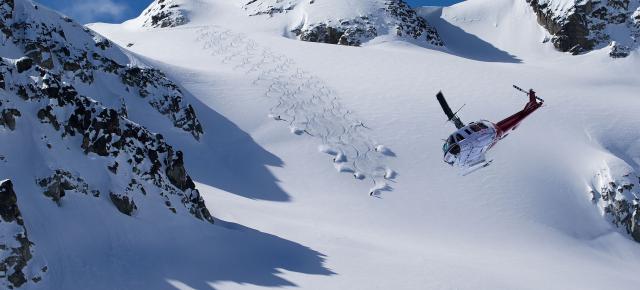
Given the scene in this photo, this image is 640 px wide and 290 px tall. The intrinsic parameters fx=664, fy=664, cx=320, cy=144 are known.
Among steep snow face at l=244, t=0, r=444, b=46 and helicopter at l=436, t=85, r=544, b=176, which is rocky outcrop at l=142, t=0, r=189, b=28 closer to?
steep snow face at l=244, t=0, r=444, b=46

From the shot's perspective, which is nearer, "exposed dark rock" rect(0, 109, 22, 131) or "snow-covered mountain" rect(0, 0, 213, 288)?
"snow-covered mountain" rect(0, 0, 213, 288)

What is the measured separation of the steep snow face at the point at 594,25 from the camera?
223ft

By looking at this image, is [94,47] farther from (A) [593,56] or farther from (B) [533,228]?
(A) [593,56]

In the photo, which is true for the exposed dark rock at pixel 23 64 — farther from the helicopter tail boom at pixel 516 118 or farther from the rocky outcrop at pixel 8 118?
the helicopter tail boom at pixel 516 118

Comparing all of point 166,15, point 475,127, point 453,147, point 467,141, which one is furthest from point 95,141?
point 166,15

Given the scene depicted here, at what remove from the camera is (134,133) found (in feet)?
89.9

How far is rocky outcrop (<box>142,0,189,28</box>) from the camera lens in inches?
3135

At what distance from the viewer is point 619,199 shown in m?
36.0

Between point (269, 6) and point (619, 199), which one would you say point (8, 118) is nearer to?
point (619, 199)

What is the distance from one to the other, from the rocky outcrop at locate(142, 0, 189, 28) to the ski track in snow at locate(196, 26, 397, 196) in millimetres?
21860

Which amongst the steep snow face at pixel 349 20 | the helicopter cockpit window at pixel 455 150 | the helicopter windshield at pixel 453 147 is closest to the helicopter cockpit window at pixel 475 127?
the helicopter windshield at pixel 453 147

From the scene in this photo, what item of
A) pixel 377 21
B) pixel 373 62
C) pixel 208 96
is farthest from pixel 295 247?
pixel 377 21

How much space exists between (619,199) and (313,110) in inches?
767

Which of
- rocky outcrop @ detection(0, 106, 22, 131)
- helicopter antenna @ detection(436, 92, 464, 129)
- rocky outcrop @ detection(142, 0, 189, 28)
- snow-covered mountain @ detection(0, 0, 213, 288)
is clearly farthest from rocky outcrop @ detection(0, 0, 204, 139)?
rocky outcrop @ detection(142, 0, 189, 28)
